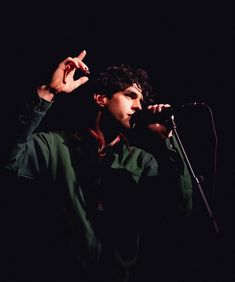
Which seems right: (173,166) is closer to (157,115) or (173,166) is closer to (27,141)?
(157,115)

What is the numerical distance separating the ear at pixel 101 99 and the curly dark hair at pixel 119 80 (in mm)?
38

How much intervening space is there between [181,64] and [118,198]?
60.4 inches

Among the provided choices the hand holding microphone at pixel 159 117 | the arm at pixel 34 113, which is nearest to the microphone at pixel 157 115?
the hand holding microphone at pixel 159 117

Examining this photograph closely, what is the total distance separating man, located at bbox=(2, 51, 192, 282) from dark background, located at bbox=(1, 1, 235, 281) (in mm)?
558

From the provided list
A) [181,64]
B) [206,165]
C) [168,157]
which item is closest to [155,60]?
[181,64]

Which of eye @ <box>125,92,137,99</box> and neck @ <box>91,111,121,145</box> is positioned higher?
eye @ <box>125,92,137,99</box>

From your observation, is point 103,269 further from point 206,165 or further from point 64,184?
point 206,165

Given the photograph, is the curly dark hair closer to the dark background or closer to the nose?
the nose

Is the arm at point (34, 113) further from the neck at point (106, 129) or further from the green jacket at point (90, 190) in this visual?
the neck at point (106, 129)


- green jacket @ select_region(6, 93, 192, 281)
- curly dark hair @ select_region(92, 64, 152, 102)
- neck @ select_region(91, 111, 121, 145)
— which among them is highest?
curly dark hair @ select_region(92, 64, 152, 102)

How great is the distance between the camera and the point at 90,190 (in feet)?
7.06

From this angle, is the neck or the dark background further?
the dark background

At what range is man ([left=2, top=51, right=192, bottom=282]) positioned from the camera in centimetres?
192

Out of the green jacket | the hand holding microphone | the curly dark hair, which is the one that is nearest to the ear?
the curly dark hair
